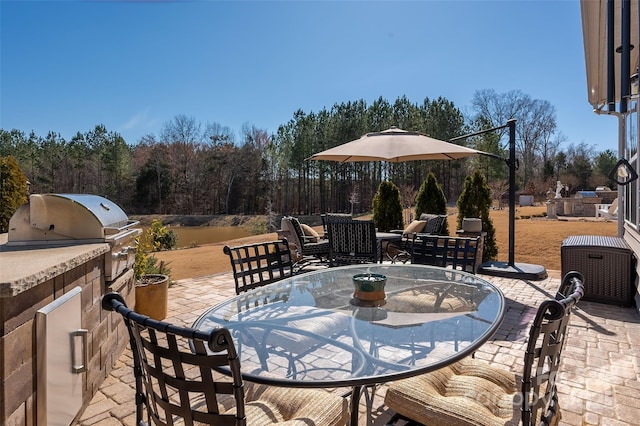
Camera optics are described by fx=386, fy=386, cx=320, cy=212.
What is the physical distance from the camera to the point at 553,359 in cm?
132

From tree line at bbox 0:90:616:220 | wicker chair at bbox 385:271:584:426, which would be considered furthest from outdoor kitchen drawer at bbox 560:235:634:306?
tree line at bbox 0:90:616:220

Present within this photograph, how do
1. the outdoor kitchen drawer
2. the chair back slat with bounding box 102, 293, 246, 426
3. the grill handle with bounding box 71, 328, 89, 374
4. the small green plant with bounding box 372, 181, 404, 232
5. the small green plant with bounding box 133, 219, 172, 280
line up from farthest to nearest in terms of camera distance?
1. the small green plant with bounding box 372, 181, 404, 232
2. the outdoor kitchen drawer
3. the small green plant with bounding box 133, 219, 172, 280
4. the grill handle with bounding box 71, 328, 89, 374
5. the chair back slat with bounding box 102, 293, 246, 426

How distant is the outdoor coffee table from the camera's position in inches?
54.8

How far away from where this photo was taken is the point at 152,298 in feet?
12.4

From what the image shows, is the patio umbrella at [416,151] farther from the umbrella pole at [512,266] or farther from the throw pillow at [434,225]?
the throw pillow at [434,225]

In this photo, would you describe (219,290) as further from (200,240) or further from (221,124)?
(221,124)

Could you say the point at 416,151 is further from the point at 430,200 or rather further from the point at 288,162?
the point at 288,162

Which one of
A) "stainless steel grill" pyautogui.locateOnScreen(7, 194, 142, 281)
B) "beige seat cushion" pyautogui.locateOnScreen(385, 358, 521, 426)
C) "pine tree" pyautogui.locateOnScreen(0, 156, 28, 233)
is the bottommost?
"beige seat cushion" pyautogui.locateOnScreen(385, 358, 521, 426)

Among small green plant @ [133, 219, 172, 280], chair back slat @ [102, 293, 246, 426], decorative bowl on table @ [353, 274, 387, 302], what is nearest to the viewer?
chair back slat @ [102, 293, 246, 426]

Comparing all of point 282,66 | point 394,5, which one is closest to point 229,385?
point 394,5

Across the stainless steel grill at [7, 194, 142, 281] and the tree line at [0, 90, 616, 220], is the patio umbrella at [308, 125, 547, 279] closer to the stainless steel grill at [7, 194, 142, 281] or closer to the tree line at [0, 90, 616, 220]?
the stainless steel grill at [7, 194, 142, 281]

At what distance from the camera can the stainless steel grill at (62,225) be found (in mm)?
2428

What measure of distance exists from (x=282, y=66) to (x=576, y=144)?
25.3 m

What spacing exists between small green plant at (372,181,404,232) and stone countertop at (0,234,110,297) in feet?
25.0
